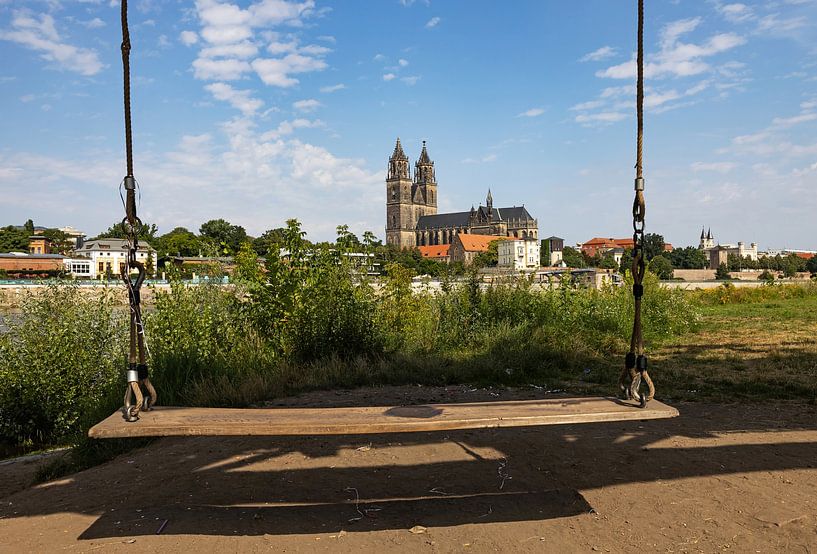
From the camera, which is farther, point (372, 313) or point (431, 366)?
point (372, 313)

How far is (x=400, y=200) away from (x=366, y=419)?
555ft

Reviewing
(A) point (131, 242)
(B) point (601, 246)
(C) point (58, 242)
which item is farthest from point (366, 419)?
(B) point (601, 246)

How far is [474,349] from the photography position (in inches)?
423

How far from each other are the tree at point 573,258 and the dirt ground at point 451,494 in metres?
148

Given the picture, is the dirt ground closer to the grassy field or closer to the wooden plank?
the wooden plank

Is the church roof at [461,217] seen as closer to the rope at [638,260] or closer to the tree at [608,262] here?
the tree at [608,262]

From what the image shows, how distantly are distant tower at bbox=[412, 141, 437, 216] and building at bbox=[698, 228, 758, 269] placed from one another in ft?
248

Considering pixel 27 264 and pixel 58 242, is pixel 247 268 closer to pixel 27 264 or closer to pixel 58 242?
pixel 27 264

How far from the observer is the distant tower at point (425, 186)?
177m

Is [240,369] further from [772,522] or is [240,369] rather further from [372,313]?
[772,522]

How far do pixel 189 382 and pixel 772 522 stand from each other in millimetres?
6258

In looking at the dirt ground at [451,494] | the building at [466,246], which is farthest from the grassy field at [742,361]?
the building at [466,246]

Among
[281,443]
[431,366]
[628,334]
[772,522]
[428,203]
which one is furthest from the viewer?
[428,203]

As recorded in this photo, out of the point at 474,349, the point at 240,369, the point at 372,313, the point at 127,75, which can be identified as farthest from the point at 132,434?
the point at 474,349
